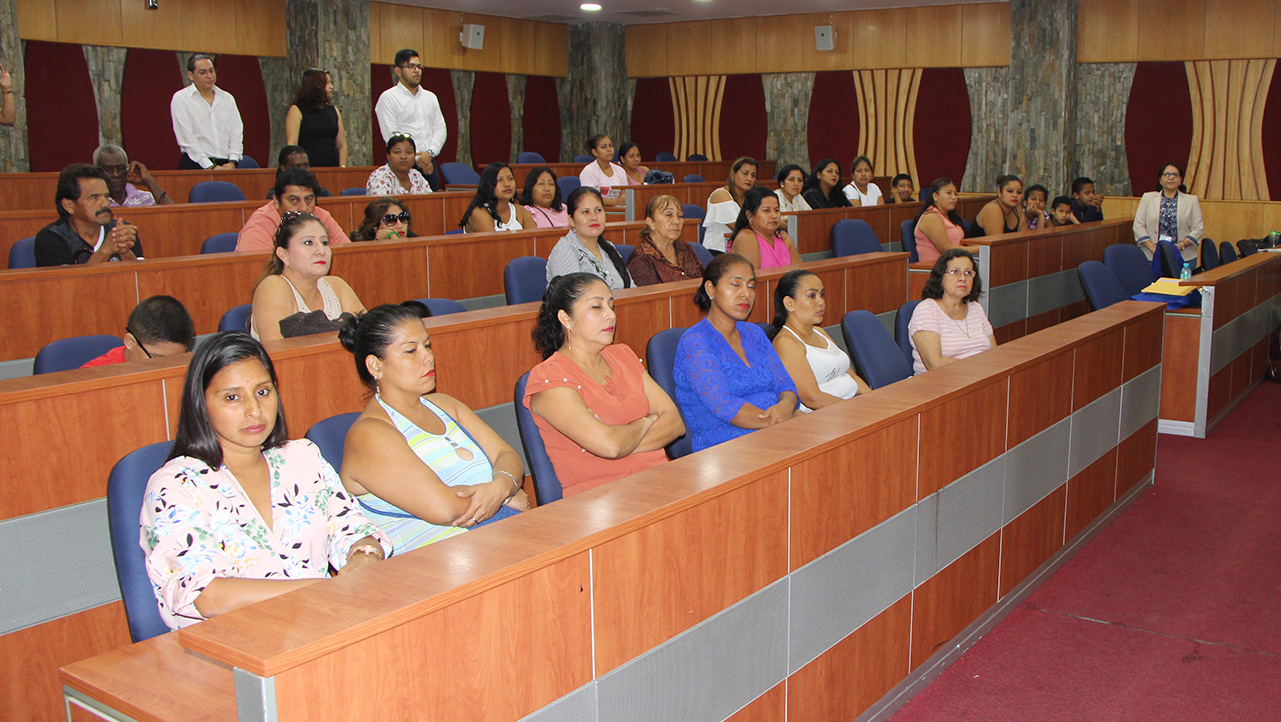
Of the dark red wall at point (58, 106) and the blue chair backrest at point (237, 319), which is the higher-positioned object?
the dark red wall at point (58, 106)

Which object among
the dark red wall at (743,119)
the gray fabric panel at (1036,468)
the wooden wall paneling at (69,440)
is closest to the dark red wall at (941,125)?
the dark red wall at (743,119)

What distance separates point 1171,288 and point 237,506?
533cm

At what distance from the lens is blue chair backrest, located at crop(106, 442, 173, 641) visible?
197cm

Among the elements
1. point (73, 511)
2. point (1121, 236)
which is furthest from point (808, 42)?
point (73, 511)

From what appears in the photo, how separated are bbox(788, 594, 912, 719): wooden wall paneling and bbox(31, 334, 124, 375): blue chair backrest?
92.1 inches

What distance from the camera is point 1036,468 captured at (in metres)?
3.60

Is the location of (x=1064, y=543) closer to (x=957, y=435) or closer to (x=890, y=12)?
(x=957, y=435)

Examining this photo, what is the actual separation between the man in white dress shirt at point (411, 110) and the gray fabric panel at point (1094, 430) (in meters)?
5.16

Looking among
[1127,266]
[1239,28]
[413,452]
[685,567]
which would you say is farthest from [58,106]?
[1239,28]

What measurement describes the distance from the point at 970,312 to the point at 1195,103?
8116mm

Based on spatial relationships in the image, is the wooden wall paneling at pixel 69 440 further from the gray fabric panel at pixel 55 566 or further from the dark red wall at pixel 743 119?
the dark red wall at pixel 743 119

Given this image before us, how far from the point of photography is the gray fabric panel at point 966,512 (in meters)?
2.98

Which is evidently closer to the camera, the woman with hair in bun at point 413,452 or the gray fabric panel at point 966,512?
the woman with hair in bun at point 413,452

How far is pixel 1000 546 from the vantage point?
338 cm
